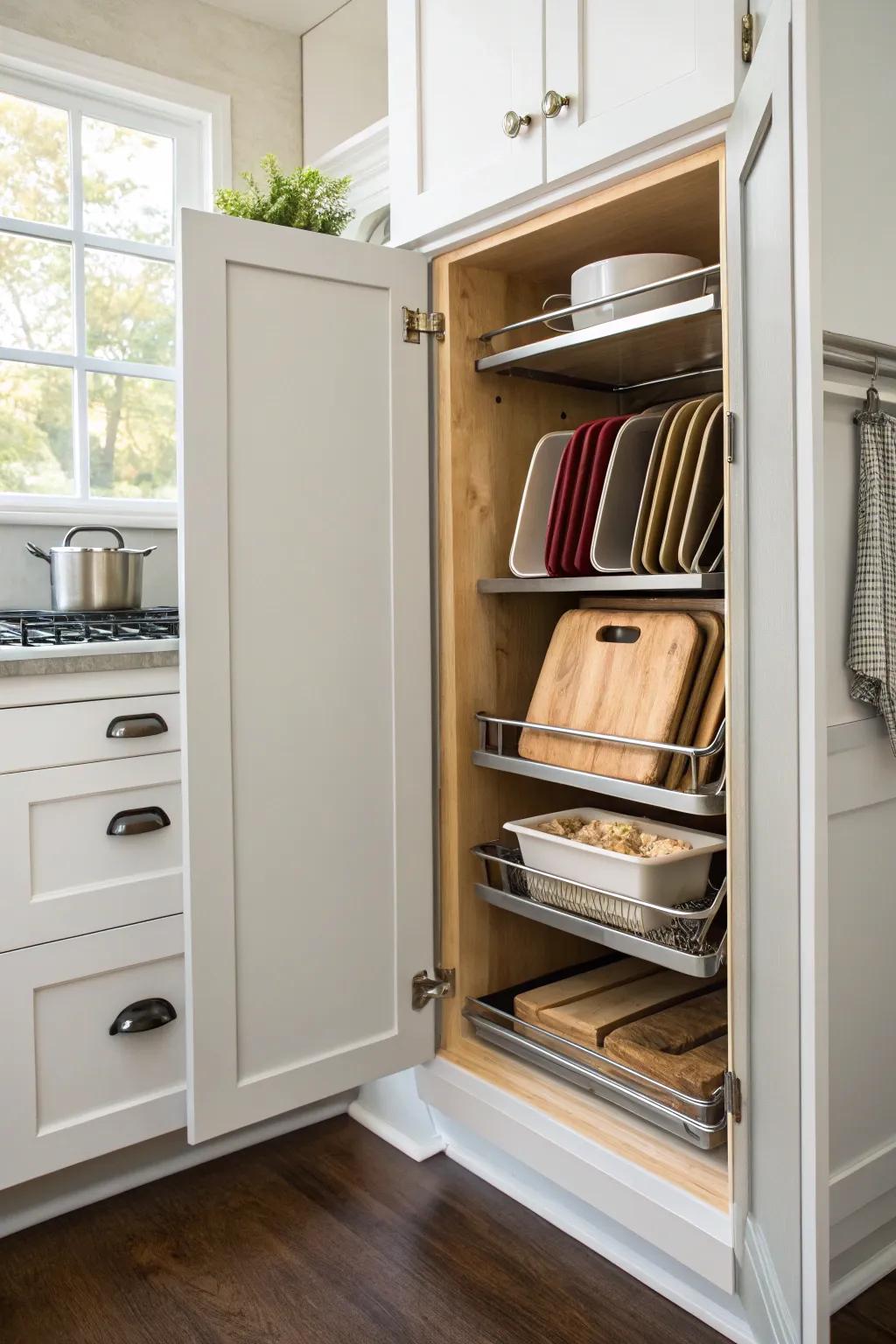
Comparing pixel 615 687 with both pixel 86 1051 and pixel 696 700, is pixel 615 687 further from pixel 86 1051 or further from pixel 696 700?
pixel 86 1051

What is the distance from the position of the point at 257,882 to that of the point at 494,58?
137cm

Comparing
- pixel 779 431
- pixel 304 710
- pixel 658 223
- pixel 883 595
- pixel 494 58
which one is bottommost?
pixel 304 710

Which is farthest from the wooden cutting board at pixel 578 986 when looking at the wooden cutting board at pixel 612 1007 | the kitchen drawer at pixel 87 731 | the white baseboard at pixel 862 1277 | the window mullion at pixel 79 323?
the window mullion at pixel 79 323

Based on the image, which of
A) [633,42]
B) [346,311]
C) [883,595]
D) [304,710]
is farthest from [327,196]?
[883,595]

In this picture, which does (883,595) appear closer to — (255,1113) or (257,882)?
(257,882)

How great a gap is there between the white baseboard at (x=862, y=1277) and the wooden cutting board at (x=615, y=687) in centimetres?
77

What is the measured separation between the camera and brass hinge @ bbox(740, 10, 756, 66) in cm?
132

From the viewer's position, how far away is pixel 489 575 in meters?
1.95

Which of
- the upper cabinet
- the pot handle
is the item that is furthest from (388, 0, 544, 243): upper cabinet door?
the pot handle

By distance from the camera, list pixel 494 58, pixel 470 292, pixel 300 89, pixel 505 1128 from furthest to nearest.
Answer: pixel 300 89 < pixel 470 292 < pixel 505 1128 < pixel 494 58

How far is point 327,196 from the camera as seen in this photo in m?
1.88

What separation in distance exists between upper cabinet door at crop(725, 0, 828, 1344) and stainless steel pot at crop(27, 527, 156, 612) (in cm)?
128

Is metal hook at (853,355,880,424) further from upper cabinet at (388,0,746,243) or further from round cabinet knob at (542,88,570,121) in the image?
round cabinet knob at (542,88,570,121)

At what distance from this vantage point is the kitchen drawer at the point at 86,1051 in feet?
5.52
